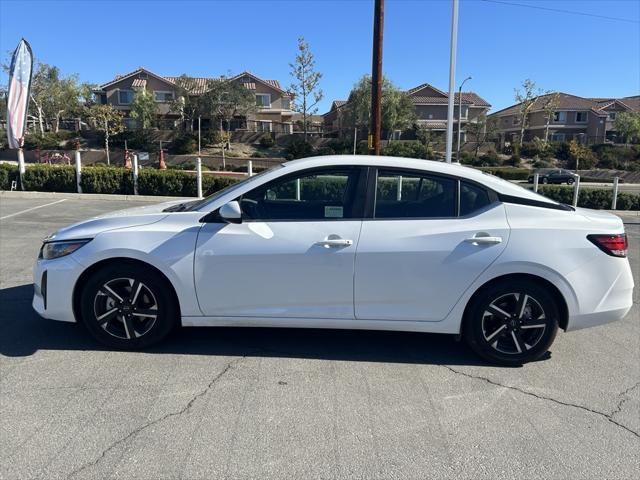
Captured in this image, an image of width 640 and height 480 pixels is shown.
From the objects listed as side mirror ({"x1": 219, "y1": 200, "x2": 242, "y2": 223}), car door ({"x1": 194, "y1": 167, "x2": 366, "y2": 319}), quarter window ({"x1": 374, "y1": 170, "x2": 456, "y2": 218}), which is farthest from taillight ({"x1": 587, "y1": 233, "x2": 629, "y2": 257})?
side mirror ({"x1": 219, "y1": 200, "x2": 242, "y2": 223})

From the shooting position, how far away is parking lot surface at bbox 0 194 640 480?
2.54 meters

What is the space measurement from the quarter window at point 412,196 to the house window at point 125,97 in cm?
6120

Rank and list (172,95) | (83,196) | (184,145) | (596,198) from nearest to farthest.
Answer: (83,196) < (596,198) < (184,145) < (172,95)

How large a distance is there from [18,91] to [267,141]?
120ft

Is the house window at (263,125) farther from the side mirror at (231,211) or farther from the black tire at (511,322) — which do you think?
the black tire at (511,322)

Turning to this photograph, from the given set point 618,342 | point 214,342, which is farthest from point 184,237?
point 618,342

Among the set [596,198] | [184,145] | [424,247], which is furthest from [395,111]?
[424,247]

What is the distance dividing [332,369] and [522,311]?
148cm

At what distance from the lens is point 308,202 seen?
13.1 feet

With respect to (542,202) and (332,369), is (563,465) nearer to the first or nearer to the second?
(332,369)

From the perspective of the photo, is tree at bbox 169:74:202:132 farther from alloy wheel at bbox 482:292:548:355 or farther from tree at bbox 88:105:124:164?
alloy wheel at bbox 482:292:548:355

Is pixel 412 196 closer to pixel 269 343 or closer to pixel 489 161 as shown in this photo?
pixel 269 343

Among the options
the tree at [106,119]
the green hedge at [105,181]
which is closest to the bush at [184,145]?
the tree at [106,119]

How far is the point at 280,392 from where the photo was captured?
3.26 meters
